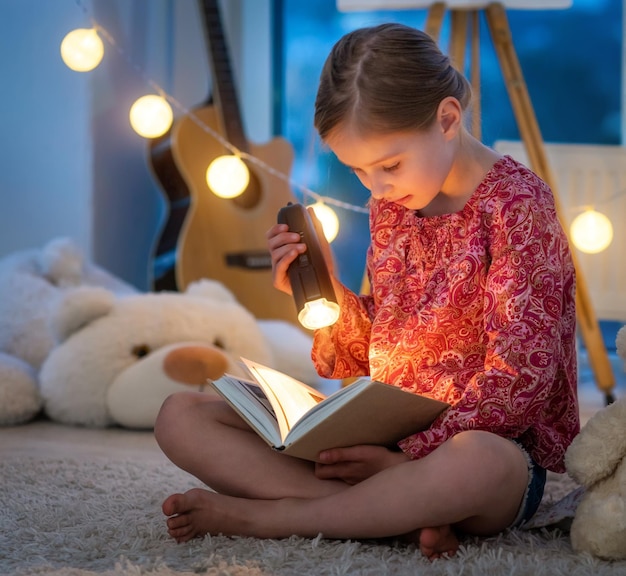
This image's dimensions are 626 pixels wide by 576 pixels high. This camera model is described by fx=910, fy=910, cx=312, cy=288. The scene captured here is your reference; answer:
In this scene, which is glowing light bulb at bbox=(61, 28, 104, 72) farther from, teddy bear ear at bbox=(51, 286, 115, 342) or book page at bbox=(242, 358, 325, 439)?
book page at bbox=(242, 358, 325, 439)

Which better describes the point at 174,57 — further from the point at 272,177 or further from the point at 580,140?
the point at 580,140

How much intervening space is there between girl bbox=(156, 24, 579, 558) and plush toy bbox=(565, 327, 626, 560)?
0.06 m

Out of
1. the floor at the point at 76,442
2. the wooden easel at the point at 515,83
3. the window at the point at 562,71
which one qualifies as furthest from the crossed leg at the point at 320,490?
the window at the point at 562,71

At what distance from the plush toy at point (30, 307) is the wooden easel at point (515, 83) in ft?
3.11

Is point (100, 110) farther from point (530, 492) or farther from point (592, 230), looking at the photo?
point (530, 492)

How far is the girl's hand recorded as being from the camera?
1043mm

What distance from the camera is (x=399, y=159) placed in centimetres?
98

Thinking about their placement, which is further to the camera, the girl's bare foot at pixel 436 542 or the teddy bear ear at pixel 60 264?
the teddy bear ear at pixel 60 264

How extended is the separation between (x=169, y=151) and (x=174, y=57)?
49 centimetres

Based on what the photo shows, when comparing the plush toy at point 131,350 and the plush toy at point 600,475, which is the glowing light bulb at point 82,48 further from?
the plush toy at point 600,475

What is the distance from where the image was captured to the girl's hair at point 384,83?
3.20 feet

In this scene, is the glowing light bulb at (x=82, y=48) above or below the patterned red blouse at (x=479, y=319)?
above

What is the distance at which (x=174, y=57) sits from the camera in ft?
8.96

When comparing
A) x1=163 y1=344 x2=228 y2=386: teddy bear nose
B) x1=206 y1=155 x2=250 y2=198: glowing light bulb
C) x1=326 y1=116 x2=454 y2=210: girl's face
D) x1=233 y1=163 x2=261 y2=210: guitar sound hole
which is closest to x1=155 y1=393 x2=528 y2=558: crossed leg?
x1=326 y1=116 x2=454 y2=210: girl's face
